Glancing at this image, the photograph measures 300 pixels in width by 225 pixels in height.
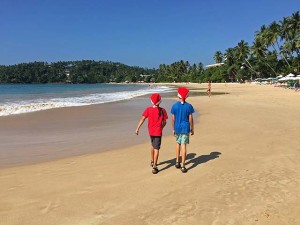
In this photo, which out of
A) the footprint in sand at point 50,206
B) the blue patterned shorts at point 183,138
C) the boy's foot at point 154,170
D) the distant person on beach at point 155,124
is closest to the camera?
the footprint in sand at point 50,206

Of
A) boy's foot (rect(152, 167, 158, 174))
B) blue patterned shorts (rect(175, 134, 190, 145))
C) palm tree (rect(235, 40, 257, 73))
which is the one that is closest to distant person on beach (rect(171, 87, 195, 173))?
blue patterned shorts (rect(175, 134, 190, 145))

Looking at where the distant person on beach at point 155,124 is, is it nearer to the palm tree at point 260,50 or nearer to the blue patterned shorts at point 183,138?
the blue patterned shorts at point 183,138

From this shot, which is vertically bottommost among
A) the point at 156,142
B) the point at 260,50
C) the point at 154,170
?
the point at 154,170

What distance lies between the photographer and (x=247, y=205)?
419 cm

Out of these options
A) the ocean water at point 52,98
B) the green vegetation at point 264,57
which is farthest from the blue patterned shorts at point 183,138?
the green vegetation at point 264,57

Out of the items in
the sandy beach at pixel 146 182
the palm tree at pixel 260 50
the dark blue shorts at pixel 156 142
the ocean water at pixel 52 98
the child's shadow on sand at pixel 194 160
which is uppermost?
the palm tree at pixel 260 50

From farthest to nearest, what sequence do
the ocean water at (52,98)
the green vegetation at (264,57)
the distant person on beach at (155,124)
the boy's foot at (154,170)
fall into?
the green vegetation at (264,57), the ocean water at (52,98), the distant person on beach at (155,124), the boy's foot at (154,170)

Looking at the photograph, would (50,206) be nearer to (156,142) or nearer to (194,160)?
(156,142)

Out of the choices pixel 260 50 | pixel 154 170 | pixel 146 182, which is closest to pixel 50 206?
pixel 146 182

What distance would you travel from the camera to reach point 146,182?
5.28 metres

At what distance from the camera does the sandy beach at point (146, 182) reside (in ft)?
13.0

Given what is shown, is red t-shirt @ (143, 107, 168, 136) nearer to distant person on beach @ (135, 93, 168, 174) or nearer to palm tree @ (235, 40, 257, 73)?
distant person on beach @ (135, 93, 168, 174)

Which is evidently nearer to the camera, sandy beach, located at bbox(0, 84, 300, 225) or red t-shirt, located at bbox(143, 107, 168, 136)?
sandy beach, located at bbox(0, 84, 300, 225)

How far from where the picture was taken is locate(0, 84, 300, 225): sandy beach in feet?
13.0
